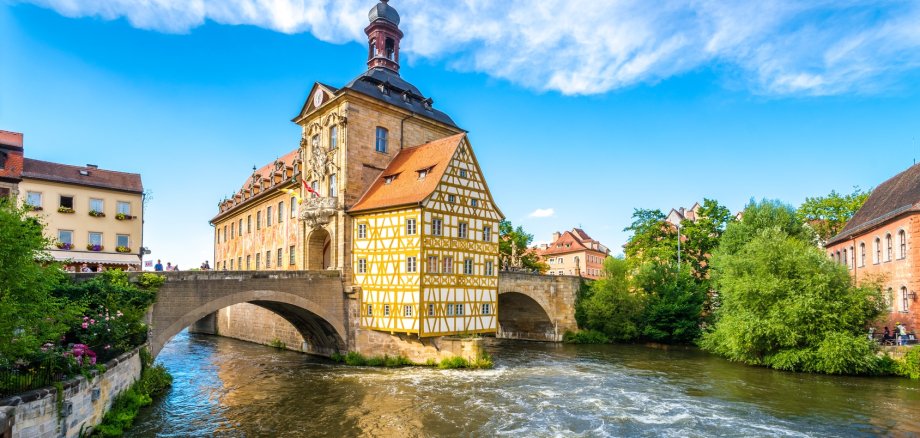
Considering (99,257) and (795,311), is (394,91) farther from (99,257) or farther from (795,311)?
(795,311)

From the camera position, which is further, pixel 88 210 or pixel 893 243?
pixel 88 210

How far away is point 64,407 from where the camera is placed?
11461 mm

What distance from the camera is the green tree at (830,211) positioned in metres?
42.1

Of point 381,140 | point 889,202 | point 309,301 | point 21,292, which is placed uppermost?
point 381,140

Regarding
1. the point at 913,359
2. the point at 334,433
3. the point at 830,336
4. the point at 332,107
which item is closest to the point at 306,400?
the point at 334,433

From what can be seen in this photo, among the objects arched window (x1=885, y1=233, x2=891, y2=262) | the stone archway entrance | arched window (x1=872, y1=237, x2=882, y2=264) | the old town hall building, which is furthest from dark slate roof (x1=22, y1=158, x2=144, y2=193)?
arched window (x1=872, y1=237, x2=882, y2=264)

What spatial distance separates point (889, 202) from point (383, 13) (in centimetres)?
2808

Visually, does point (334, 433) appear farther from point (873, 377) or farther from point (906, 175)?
point (906, 175)

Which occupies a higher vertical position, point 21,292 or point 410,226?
point 410,226

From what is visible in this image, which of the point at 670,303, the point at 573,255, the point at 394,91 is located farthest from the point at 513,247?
the point at 573,255

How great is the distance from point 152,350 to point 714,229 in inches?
1414

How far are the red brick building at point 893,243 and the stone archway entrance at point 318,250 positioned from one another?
25468mm

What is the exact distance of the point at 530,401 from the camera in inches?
728

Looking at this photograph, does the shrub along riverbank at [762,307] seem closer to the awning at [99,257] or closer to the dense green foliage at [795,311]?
the dense green foliage at [795,311]
